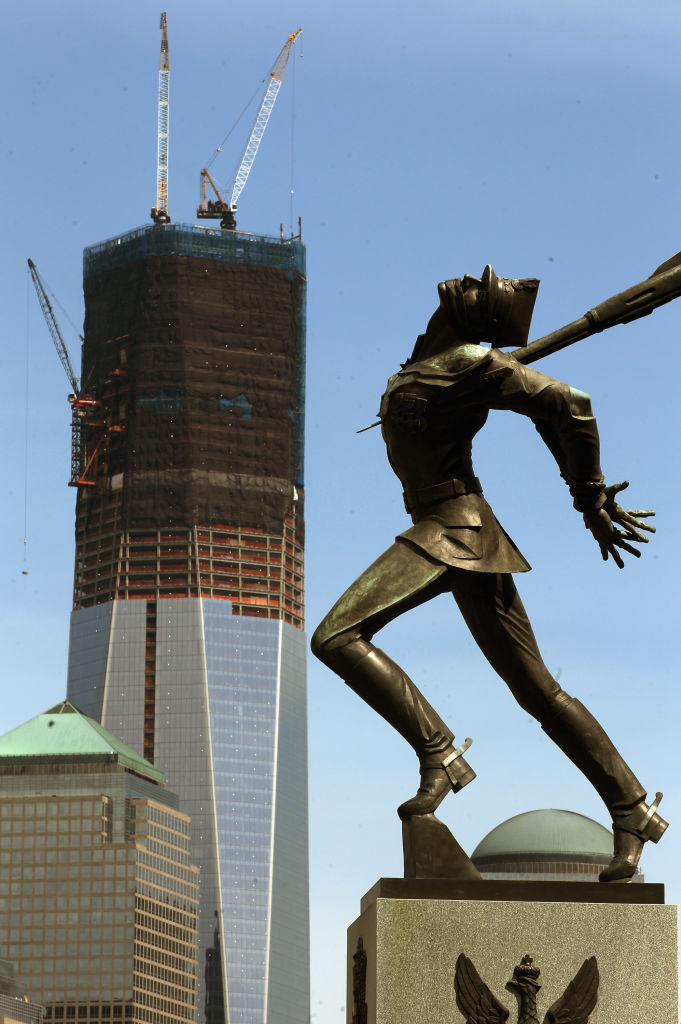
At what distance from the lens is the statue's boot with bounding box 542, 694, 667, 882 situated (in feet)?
50.0

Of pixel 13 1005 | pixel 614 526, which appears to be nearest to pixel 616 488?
pixel 614 526

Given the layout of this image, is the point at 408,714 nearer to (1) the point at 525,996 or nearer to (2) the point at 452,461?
(2) the point at 452,461

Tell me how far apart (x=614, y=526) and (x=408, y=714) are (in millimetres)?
2242

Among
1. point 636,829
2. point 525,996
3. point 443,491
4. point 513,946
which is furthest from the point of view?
point 443,491

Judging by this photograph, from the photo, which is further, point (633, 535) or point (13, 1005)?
point (13, 1005)

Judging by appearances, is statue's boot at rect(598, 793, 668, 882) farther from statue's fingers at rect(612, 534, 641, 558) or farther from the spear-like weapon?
the spear-like weapon

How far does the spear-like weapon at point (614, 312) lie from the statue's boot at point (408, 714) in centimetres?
269

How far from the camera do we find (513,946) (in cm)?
1431

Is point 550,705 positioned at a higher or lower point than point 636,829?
higher

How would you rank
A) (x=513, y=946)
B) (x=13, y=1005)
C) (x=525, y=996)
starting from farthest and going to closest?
(x=13, y=1005)
(x=513, y=946)
(x=525, y=996)

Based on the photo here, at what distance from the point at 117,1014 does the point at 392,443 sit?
614 ft

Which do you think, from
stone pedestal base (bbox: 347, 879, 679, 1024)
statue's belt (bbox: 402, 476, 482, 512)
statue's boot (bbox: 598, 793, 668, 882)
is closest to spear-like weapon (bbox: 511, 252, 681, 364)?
statue's belt (bbox: 402, 476, 482, 512)

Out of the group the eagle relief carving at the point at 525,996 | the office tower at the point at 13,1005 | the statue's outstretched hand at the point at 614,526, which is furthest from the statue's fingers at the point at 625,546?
the office tower at the point at 13,1005

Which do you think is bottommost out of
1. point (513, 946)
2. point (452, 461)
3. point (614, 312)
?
point (513, 946)
